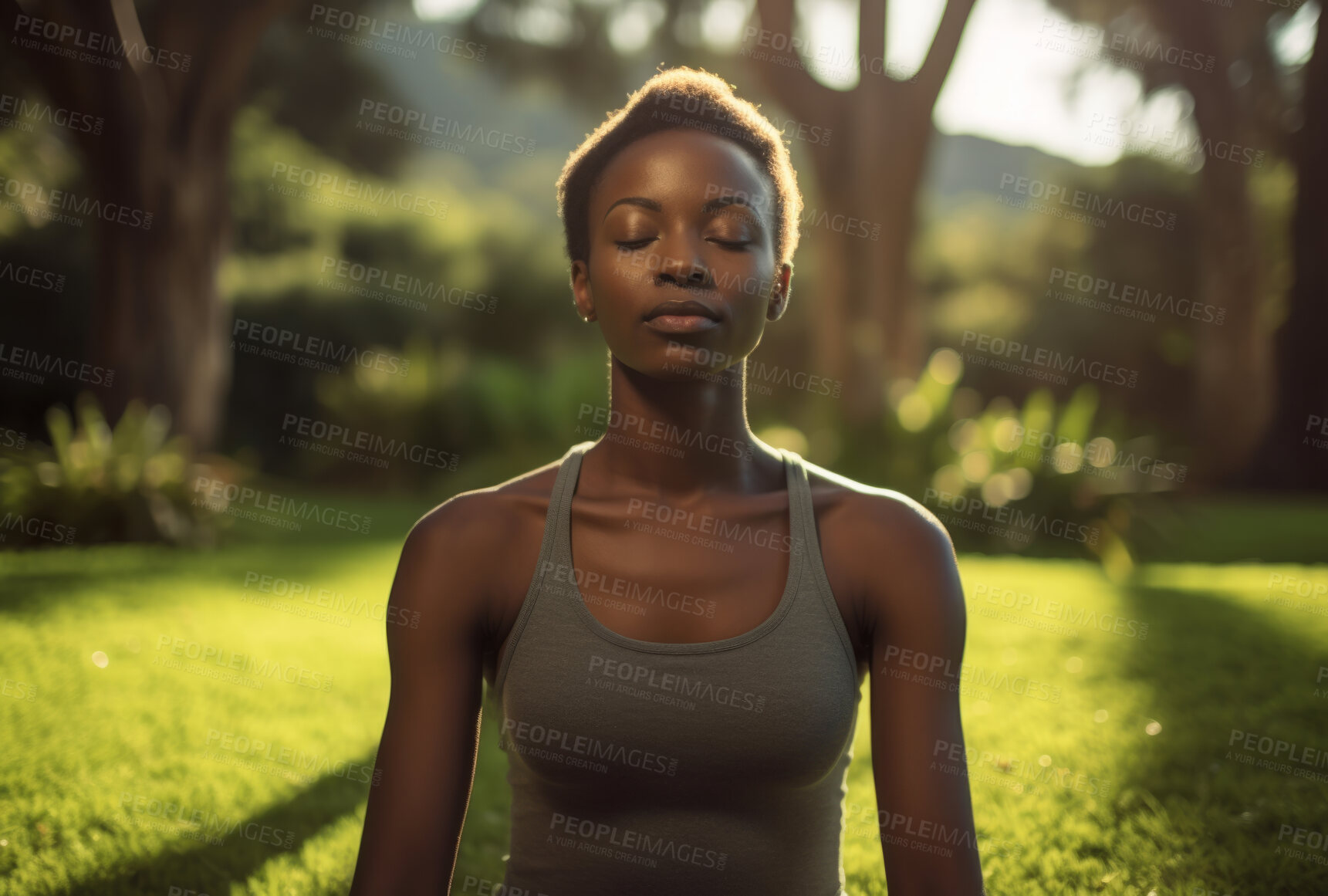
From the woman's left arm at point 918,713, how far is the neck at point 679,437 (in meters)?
0.36

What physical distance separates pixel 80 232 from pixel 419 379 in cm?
765

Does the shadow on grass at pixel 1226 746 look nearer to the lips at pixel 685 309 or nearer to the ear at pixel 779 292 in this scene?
the ear at pixel 779 292

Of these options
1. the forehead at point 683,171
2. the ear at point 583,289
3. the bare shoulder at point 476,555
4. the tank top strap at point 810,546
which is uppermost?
the forehead at point 683,171

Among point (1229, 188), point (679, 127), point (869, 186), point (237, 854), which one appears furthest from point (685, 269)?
point (1229, 188)

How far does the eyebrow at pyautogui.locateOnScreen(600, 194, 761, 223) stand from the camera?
1961 millimetres

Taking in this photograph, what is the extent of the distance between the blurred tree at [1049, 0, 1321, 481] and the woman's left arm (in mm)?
13982

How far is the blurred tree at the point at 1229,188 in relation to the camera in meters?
13.7

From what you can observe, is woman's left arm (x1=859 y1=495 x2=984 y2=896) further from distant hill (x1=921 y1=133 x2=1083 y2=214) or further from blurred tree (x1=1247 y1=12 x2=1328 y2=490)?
distant hill (x1=921 y1=133 x2=1083 y2=214)

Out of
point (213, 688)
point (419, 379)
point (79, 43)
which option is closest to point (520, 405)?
point (419, 379)

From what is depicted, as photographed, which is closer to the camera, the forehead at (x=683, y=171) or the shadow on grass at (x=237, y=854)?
the forehead at (x=683, y=171)

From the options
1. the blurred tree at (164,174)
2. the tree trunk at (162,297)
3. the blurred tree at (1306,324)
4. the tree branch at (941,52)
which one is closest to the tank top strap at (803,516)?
the tree branch at (941,52)

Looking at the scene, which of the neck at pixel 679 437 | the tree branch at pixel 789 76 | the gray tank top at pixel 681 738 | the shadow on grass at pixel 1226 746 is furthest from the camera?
the tree branch at pixel 789 76

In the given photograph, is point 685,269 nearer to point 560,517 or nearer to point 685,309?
point 685,309

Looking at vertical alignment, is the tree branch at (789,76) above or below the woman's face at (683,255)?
above
